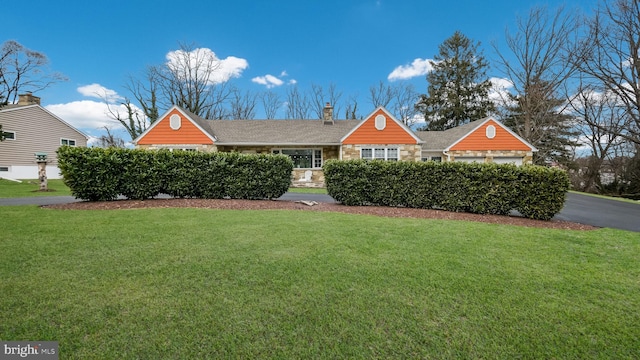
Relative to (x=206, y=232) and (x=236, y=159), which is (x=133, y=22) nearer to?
(x=236, y=159)

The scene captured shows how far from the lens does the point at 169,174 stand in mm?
9375

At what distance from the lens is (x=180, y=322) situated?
2.39 meters

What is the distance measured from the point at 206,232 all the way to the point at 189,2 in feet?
47.2

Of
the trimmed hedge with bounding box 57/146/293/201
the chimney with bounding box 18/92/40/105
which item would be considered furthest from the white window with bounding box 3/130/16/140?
the trimmed hedge with bounding box 57/146/293/201

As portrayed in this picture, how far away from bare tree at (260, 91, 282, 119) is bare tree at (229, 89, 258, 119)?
3.47 ft

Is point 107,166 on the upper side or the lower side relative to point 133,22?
lower

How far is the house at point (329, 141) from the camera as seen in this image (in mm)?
17516

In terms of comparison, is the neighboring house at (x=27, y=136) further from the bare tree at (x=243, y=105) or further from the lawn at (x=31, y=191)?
the bare tree at (x=243, y=105)

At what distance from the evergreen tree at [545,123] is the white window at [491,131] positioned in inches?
298

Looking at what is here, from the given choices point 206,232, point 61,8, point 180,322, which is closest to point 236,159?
point 206,232

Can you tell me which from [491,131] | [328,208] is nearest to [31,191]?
[328,208]

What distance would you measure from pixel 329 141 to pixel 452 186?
10.5 m

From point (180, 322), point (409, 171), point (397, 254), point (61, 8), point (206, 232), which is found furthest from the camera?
point (61, 8)

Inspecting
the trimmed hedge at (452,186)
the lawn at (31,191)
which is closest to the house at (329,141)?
the lawn at (31,191)
